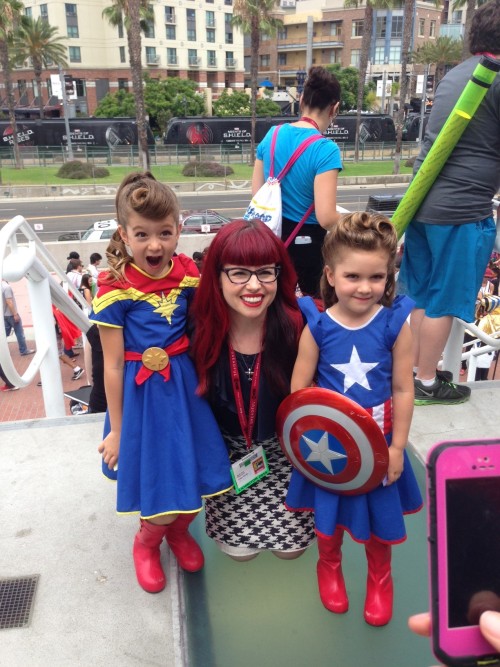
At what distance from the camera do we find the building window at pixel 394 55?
→ 198 ft

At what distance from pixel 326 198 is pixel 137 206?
1093 mm

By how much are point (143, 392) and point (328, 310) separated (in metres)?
0.68

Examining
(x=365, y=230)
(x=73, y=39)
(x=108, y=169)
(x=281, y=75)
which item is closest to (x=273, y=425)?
(x=365, y=230)

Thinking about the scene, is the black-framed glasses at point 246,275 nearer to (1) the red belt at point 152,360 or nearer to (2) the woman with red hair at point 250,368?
(2) the woman with red hair at point 250,368

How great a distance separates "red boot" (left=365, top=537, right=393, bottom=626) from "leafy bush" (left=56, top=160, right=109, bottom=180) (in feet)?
98.1

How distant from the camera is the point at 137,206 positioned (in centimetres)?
189

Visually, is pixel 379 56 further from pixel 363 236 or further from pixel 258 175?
pixel 363 236

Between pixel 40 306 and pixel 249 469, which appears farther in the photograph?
pixel 40 306

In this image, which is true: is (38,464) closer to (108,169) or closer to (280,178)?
(280,178)

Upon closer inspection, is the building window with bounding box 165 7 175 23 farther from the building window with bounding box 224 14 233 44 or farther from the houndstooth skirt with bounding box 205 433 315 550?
the houndstooth skirt with bounding box 205 433 315 550

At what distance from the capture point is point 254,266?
1883 millimetres

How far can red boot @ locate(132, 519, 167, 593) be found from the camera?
2.12m

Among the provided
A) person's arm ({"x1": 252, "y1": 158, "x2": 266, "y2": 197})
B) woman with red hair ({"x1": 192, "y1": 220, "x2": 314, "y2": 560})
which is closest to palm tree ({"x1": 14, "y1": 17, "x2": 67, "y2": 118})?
person's arm ({"x1": 252, "y1": 158, "x2": 266, "y2": 197})

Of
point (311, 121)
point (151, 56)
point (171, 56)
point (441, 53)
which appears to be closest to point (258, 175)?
point (311, 121)
